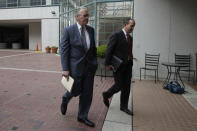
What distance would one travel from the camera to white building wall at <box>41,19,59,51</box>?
65.0 feet

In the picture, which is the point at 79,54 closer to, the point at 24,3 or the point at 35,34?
the point at 24,3

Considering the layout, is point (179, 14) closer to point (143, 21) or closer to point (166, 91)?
point (143, 21)

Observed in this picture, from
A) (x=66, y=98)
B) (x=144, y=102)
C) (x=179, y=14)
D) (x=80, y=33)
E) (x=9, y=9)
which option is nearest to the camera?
(x=80, y=33)

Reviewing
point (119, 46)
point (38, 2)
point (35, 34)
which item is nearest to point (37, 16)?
point (38, 2)

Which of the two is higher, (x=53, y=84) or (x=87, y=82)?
(x=87, y=82)

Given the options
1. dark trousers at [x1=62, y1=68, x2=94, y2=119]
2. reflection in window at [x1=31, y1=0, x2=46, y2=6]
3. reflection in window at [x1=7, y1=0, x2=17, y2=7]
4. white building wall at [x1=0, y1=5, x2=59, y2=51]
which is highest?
reflection in window at [x1=7, y1=0, x2=17, y2=7]

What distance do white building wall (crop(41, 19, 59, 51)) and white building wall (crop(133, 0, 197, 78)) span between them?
14.0 meters

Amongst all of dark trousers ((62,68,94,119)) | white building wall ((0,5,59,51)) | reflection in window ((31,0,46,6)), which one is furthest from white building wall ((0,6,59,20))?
dark trousers ((62,68,94,119))

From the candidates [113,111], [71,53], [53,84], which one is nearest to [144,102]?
[113,111]

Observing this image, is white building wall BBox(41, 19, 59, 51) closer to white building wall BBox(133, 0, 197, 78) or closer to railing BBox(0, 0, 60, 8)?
railing BBox(0, 0, 60, 8)

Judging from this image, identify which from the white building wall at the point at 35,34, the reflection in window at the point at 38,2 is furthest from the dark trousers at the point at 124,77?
the white building wall at the point at 35,34

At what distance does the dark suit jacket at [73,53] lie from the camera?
3.05 metres

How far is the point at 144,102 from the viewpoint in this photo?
4695mm

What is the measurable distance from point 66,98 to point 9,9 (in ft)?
71.8
